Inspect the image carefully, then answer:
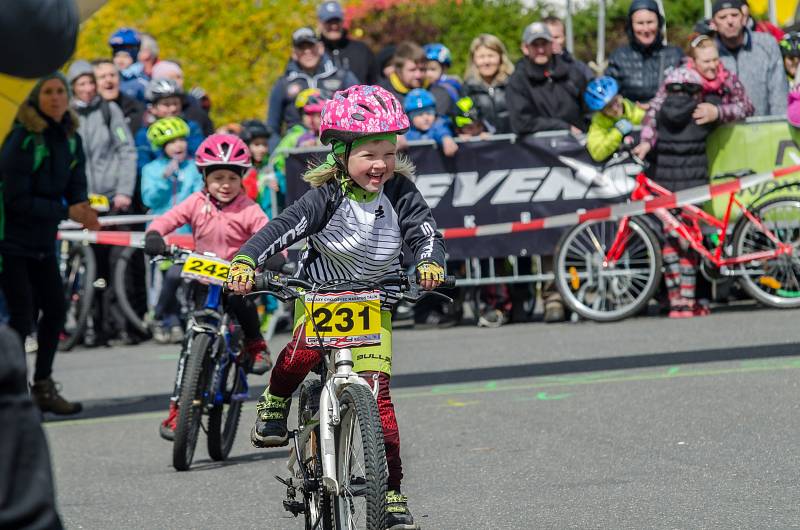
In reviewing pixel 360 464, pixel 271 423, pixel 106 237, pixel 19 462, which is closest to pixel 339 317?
pixel 360 464

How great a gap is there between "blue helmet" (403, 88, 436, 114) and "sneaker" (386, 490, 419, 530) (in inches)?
358

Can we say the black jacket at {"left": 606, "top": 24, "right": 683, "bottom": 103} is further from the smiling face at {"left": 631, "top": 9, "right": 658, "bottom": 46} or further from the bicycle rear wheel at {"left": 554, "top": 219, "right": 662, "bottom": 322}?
the bicycle rear wheel at {"left": 554, "top": 219, "right": 662, "bottom": 322}

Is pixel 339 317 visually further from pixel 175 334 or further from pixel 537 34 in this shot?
pixel 175 334

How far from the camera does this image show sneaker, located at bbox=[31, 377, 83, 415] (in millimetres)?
10320

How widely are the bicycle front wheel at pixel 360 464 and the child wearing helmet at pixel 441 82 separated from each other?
954cm

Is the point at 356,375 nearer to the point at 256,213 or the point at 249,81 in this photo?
the point at 256,213

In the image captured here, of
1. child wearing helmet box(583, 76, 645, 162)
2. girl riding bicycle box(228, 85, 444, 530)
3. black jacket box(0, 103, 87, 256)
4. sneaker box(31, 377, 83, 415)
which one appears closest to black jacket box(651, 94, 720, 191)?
child wearing helmet box(583, 76, 645, 162)

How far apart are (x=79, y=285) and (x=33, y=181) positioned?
16.0ft

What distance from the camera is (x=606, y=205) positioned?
551 inches

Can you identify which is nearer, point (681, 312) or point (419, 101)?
point (681, 312)

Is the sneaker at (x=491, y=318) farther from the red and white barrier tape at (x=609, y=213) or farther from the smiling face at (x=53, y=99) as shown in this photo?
the smiling face at (x=53, y=99)

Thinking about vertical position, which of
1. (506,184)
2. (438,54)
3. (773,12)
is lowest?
(506,184)

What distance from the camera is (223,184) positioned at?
8.61 metres

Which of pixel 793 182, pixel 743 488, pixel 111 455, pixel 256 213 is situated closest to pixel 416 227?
pixel 743 488
